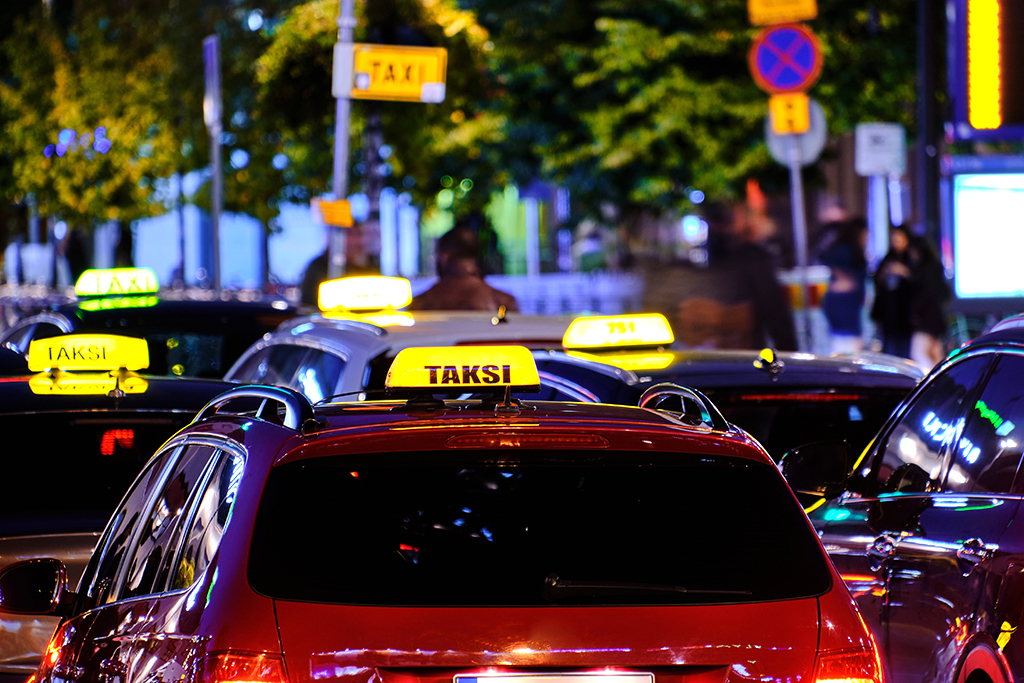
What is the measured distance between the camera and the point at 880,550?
4.93 m

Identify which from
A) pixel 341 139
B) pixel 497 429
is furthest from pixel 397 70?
pixel 497 429

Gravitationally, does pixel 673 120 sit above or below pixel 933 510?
above

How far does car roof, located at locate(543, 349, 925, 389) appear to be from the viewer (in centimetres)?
627

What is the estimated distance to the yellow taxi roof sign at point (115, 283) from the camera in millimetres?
10883

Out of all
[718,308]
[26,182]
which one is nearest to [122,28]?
[26,182]

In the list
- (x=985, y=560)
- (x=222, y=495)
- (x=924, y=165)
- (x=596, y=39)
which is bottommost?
(x=985, y=560)

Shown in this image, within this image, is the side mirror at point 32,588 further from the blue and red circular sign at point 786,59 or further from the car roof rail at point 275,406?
the blue and red circular sign at point 786,59

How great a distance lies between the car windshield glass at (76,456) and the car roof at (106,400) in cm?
2

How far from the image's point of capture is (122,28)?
3272cm

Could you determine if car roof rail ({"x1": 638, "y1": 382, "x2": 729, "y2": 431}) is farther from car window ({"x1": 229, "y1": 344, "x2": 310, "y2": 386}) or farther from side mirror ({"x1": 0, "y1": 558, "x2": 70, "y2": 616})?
car window ({"x1": 229, "y1": 344, "x2": 310, "y2": 386})

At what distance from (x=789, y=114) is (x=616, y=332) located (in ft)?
25.3

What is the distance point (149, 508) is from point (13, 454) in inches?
81.6

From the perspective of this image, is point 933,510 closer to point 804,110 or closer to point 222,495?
point 222,495

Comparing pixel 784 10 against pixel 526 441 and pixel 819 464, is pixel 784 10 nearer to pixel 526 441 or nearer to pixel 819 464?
pixel 819 464
